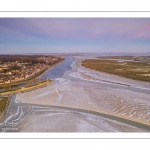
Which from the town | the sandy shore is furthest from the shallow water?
the town

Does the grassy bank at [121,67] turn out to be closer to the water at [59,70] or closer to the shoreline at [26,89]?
the water at [59,70]

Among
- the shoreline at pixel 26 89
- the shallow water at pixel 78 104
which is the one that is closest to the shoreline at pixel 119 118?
the shallow water at pixel 78 104

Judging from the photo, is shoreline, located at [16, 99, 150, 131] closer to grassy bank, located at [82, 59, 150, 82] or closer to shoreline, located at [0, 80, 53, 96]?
shoreline, located at [0, 80, 53, 96]

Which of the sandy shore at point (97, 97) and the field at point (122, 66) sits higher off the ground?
the field at point (122, 66)

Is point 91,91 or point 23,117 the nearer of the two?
point 23,117
